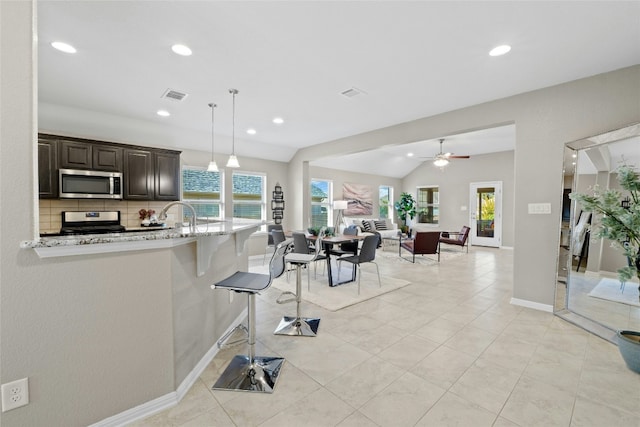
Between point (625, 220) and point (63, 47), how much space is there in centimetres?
497

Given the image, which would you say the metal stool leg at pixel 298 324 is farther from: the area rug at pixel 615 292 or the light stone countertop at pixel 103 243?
the area rug at pixel 615 292

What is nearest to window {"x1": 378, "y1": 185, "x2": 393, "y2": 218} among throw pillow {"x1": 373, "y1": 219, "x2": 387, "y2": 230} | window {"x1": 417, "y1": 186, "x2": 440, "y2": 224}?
throw pillow {"x1": 373, "y1": 219, "x2": 387, "y2": 230}

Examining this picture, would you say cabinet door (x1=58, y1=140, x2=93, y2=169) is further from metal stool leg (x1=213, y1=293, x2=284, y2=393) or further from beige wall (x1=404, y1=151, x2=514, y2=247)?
beige wall (x1=404, y1=151, x2=514, y2=247)

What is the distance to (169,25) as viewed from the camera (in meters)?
2.15

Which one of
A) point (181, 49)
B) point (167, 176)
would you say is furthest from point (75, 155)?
point (181, 49)

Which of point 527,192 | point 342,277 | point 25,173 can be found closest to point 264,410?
point 25,173

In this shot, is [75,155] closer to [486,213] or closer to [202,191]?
[202,191]

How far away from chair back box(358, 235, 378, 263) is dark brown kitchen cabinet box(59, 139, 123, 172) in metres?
4.10

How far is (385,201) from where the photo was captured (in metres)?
10.3

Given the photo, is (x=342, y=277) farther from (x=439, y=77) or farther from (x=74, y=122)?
(x=74, y=122)

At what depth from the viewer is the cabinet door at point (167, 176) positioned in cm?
474

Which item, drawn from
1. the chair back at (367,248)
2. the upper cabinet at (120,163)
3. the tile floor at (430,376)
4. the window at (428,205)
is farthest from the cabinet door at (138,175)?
the window at (428,205)

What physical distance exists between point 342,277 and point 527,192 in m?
3.04

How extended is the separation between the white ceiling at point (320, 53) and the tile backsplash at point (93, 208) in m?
1.24
